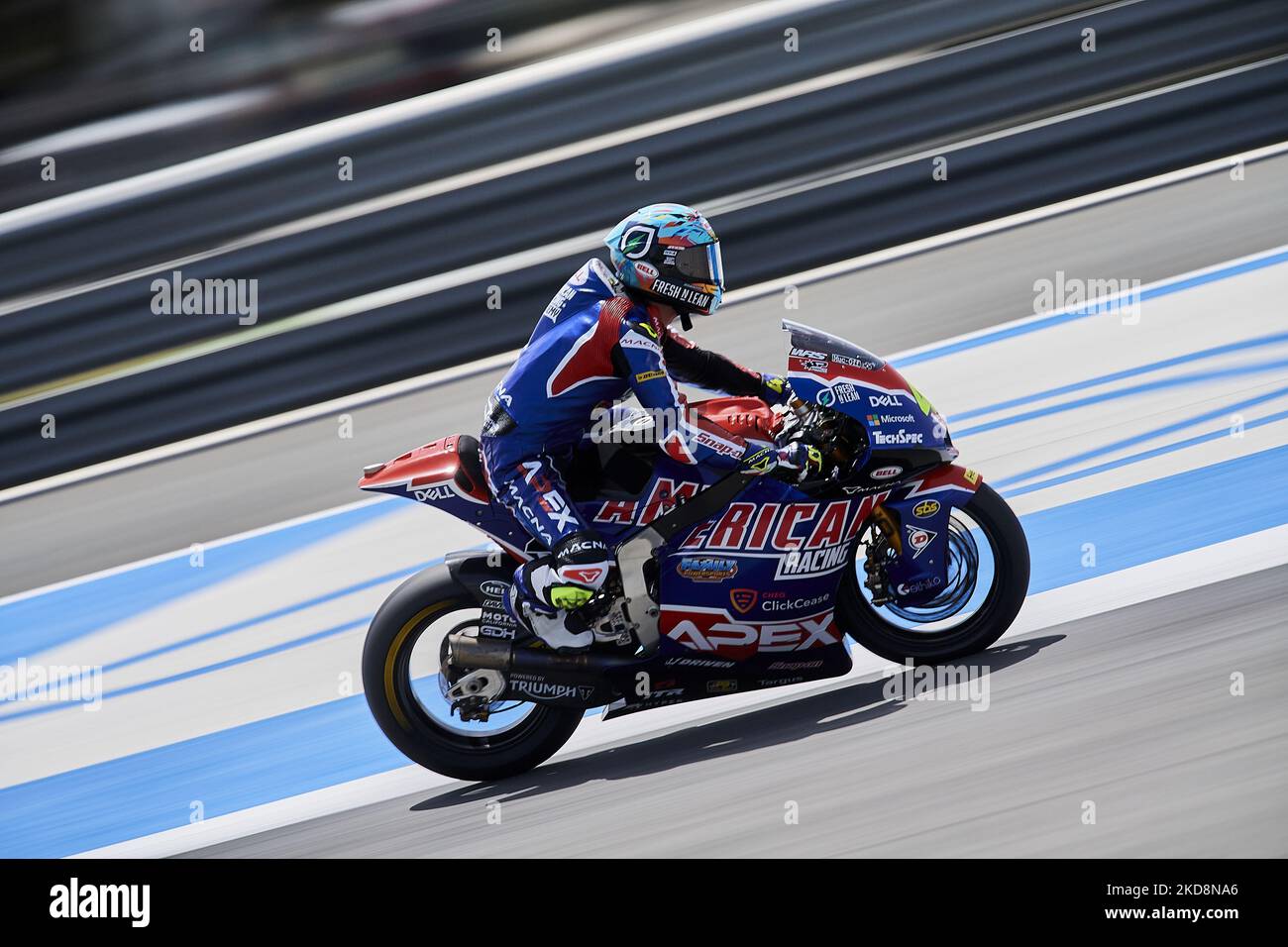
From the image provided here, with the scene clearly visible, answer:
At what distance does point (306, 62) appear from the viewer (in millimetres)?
14617

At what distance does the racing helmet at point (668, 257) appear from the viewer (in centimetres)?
533

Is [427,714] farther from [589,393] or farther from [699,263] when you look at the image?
[699,263]

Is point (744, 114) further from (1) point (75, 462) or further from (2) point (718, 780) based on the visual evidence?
(2) point (718, 780)

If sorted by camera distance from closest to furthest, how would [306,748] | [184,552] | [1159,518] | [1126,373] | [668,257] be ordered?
[668,257] → [306,748] → [1159,518] → [1126,373] → [184,552]

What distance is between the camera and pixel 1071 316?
8508 mm

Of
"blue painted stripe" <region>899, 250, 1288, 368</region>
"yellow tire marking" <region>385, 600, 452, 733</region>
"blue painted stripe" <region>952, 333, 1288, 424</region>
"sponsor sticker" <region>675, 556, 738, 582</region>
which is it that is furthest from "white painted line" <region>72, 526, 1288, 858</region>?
"blue painted stripe" <region>899, 250, 1288, 368</region>

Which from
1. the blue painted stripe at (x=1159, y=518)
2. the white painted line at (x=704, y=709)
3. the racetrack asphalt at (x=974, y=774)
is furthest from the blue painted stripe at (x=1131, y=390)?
the racetrack asphalt at (x=974, y=774)

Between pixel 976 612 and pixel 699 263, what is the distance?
162cm

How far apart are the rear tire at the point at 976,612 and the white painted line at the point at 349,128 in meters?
4.69

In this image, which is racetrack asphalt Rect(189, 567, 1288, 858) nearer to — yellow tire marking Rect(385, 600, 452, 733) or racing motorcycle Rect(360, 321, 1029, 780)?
racing motorcycle Rect(360, 321, 1029, 780)

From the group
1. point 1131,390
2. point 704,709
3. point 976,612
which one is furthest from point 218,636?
point 1131,390

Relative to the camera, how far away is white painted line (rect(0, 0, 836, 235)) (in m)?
8.83

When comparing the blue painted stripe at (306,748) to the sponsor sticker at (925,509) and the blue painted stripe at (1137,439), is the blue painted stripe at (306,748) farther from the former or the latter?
the sponsor sticker at (925,509)
